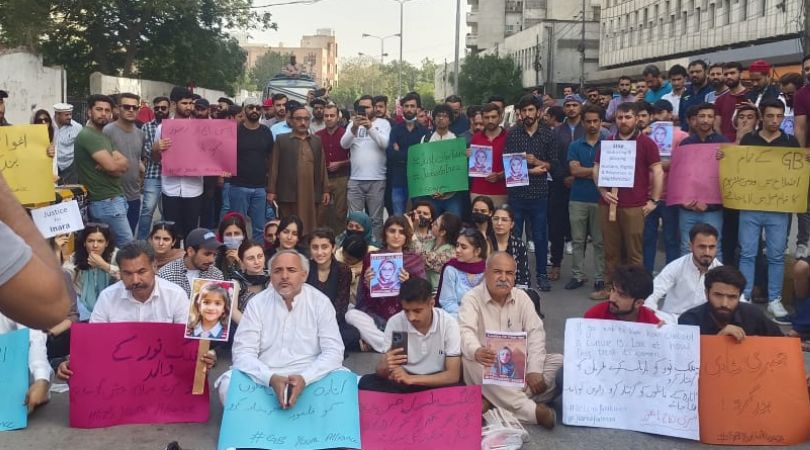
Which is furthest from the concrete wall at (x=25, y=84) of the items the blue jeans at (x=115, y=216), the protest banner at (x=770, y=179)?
the protest banner at (x=770, y=179)

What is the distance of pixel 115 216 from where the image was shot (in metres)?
9.02

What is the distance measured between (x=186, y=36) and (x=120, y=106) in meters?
24.6

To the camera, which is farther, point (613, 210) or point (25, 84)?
point (25, 84)

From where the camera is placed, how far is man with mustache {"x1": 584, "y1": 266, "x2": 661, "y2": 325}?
19.1 ft

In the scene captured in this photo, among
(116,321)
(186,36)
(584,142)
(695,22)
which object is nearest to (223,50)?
(186,36)

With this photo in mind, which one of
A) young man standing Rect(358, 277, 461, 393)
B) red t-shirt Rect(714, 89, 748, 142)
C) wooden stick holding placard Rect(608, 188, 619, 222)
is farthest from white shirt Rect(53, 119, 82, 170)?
red t-shirt Rect(714, 89, 748, 142)

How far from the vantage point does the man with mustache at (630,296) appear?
583 cm

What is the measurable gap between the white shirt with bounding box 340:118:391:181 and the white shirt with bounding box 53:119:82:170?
3578 mm

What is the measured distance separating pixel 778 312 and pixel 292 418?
16.6 feet

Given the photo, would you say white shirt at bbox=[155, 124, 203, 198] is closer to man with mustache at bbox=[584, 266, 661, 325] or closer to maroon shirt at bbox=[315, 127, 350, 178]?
maroon shirt at bbox=[315, 127, 350, 178]

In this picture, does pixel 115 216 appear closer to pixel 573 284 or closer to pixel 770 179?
pixel 573 284

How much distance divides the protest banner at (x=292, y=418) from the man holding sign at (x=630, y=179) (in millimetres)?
4689

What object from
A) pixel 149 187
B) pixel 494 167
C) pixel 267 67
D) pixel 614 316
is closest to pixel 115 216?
pixel 149 187

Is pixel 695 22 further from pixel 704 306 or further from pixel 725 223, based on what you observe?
pixel 704 306
